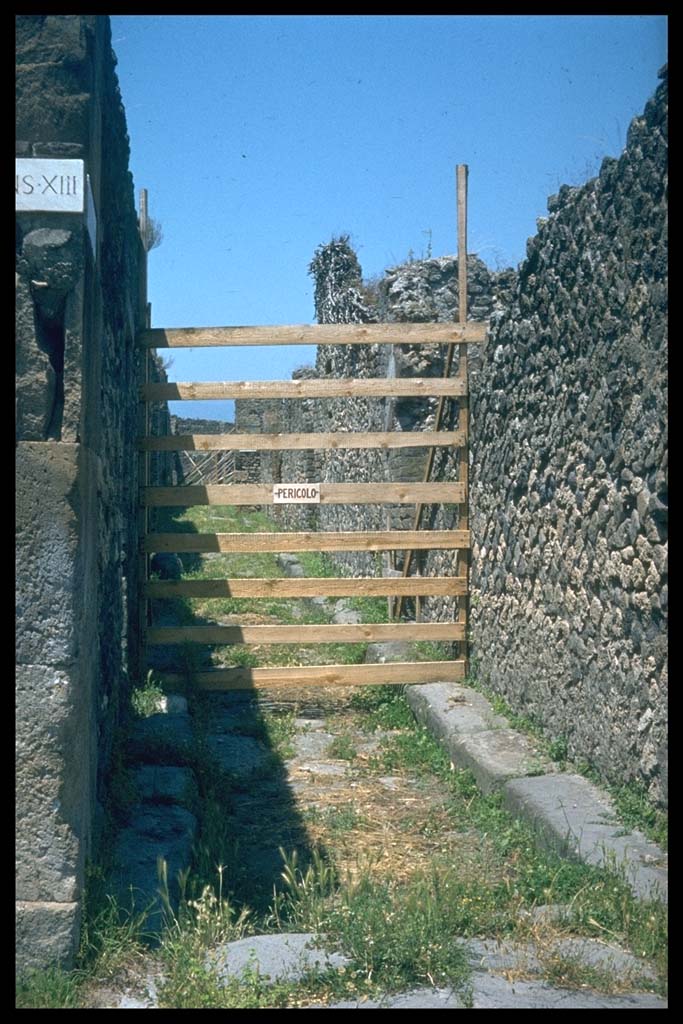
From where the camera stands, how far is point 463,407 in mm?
7543

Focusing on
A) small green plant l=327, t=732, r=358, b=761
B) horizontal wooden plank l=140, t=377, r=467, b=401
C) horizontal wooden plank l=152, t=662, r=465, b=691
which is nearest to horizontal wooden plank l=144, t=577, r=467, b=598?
horizontal wooden plank l=152, t=662, r=465, b=691

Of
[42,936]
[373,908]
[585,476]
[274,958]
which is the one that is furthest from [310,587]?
[42,936]

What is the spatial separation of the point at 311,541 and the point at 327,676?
99 cm

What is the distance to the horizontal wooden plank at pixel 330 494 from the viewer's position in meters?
7.17

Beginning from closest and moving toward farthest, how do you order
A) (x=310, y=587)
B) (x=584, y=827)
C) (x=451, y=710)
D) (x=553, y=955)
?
(x=553, y=955), (x=584, y=827), (x=451, y=710), (x=310, y=587)

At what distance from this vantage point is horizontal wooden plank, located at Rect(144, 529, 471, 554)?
285 inches

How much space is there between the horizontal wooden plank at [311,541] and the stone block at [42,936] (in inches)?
161

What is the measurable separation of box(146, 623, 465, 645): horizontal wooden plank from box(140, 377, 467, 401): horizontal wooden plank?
1.64m

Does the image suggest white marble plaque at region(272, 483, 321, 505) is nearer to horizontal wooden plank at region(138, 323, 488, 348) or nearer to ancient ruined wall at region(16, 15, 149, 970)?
horizontal wooden plank at region(138, 323, 488, 348)

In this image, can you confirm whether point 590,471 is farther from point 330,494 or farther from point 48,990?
point 48,990

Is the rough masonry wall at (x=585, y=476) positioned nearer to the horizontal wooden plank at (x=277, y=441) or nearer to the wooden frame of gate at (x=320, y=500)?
the wooden frame of gate at (x=320, y=500)

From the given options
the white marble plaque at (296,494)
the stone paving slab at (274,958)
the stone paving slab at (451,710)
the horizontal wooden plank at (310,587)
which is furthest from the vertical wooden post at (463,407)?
the stone paving slab at (274,958)
